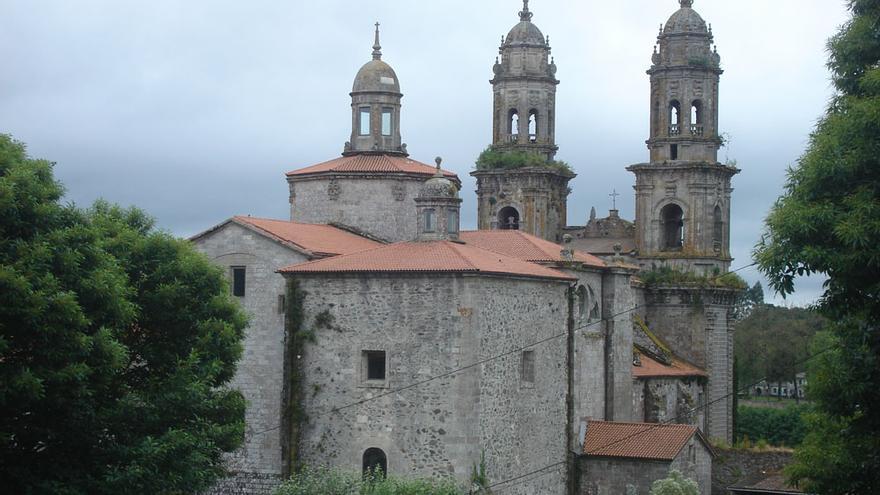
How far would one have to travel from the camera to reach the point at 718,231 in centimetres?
6297

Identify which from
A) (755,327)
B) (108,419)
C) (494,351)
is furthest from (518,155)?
(755,327)

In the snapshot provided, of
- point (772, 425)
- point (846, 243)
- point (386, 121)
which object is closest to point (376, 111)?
Answer: point (386, 121)

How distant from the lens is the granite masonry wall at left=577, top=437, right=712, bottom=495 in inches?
1647

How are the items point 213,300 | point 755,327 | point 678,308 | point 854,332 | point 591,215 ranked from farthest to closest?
1. point 755,327
2. point 591,215
3. point 678,308
4. point 213,300
5. point 854,332

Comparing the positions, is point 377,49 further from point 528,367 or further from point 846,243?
point 846,243

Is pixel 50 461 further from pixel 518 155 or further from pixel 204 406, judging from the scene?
pixel 518 155

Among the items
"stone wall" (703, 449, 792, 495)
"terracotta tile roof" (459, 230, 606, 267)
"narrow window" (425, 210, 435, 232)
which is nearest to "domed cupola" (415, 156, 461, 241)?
"narrow window" (425, 210, 435, 232)

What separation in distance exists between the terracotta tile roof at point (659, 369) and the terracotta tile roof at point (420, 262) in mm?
13172

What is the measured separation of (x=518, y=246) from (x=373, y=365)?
899cm

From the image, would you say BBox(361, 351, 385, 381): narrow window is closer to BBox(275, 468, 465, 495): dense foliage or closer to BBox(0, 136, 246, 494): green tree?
BBox(275, 468, 465, 495): dense foliage

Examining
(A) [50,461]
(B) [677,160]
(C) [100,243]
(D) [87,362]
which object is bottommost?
(A) [50,461]

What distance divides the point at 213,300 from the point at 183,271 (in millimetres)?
966

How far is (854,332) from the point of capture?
2511cm

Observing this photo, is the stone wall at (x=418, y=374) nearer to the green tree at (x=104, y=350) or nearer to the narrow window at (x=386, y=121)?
the green tree at (x=104, y=350)
